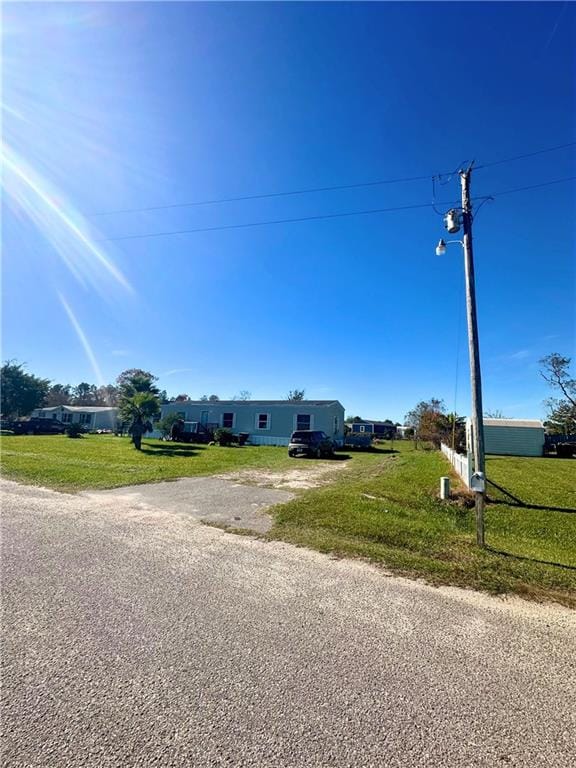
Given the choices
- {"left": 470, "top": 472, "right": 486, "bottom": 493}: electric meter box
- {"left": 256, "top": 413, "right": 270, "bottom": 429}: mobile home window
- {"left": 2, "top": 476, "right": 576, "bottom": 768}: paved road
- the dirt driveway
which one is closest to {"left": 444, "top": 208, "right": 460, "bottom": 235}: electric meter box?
{"left": 470, "top": 472, "right": 486, "bottom": 493}: electric meter box

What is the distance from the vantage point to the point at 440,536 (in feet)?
17.6

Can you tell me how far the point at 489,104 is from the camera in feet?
→ 25.3

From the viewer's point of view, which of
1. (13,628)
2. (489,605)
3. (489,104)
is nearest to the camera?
(13,628)

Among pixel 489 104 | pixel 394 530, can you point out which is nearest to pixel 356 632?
pixel 394 530

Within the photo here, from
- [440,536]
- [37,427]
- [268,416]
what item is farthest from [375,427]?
[440,536]

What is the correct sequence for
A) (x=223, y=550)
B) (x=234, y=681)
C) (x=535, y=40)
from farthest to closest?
(x=535, y=40), (x=223, y=550), (x=234, y=681)

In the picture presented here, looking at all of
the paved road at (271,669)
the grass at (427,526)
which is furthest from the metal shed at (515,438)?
the paved road at (271,669)

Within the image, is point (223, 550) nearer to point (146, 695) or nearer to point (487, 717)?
point (146, 695)

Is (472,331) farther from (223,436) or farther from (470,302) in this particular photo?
(223,436)

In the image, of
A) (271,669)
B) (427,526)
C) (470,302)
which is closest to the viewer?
(271,669)

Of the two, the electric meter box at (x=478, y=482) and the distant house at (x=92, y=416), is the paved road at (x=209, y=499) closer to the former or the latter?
the electric meter box at (x=478, y=482)

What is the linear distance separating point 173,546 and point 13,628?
6.54 feet

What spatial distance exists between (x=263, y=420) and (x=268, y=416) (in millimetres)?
530

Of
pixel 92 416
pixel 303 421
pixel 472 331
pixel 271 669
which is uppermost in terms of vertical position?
pixel 472 331
